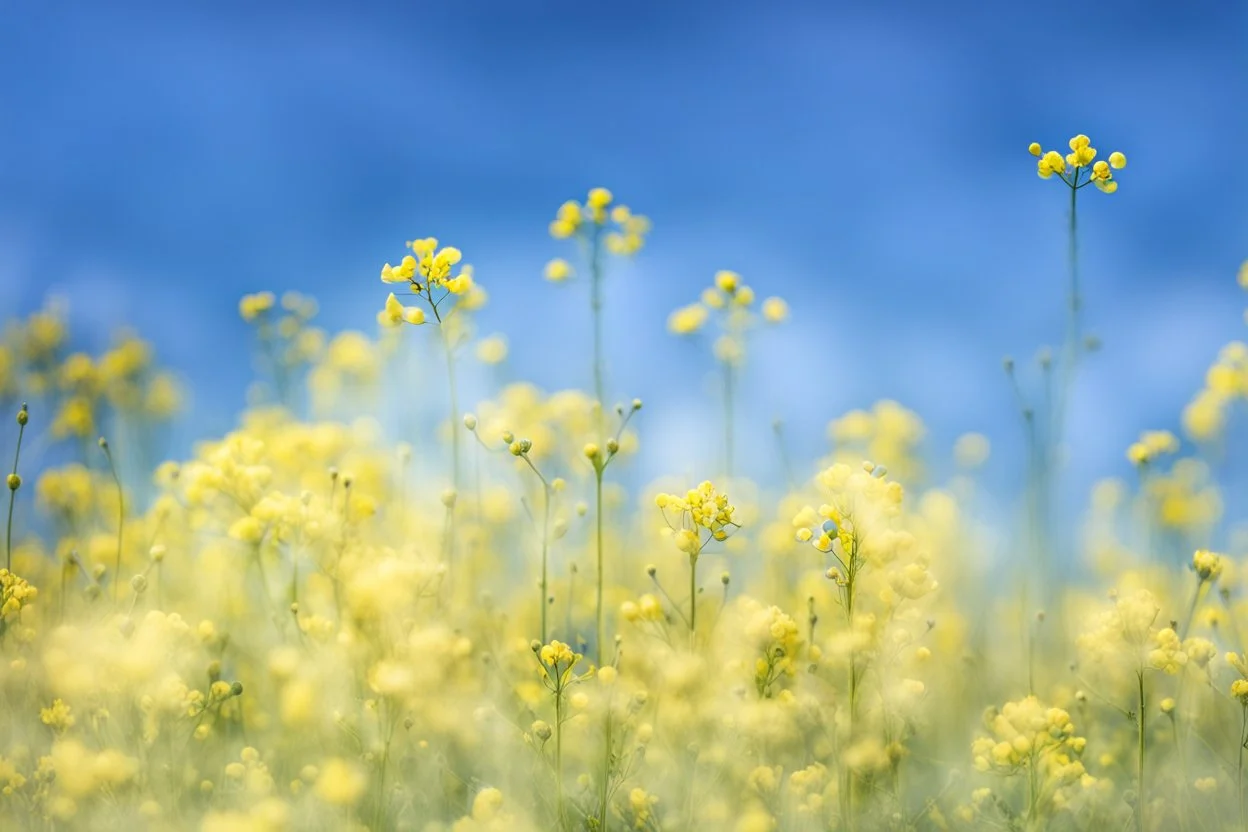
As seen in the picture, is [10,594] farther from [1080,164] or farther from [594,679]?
[1080,164]

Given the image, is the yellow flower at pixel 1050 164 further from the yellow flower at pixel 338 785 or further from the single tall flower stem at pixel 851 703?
the yellow flower at pixel 338 785

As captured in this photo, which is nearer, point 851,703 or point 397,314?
point 851,703

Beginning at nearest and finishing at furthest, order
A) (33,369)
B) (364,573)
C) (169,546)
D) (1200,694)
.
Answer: (364,573) < (1200,694) < (169,546) < (33,369)

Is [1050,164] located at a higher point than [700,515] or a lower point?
higher

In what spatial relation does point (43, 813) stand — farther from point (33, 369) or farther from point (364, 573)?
point (33, 369)

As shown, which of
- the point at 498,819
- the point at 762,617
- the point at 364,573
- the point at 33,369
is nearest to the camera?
the point at 498,819

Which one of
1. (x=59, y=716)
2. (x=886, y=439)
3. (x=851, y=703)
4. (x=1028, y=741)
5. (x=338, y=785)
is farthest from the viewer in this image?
(x=886, y=439)

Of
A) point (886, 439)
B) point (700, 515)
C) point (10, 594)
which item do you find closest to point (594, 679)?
point (700, 515)

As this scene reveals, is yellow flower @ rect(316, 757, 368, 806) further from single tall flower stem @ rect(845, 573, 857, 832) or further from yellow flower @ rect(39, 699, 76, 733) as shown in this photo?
single tall flower stem @ rect(845, 573, 857, 832)

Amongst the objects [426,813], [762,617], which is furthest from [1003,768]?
[426,813]

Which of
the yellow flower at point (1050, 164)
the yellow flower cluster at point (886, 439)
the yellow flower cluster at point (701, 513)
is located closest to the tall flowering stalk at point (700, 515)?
the yellow flower cluster at point (701, 513)

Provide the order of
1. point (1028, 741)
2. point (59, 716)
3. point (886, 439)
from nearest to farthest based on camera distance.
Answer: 1. point (1028, 741)
2. point (59, 716)
3. point (886, 439)
